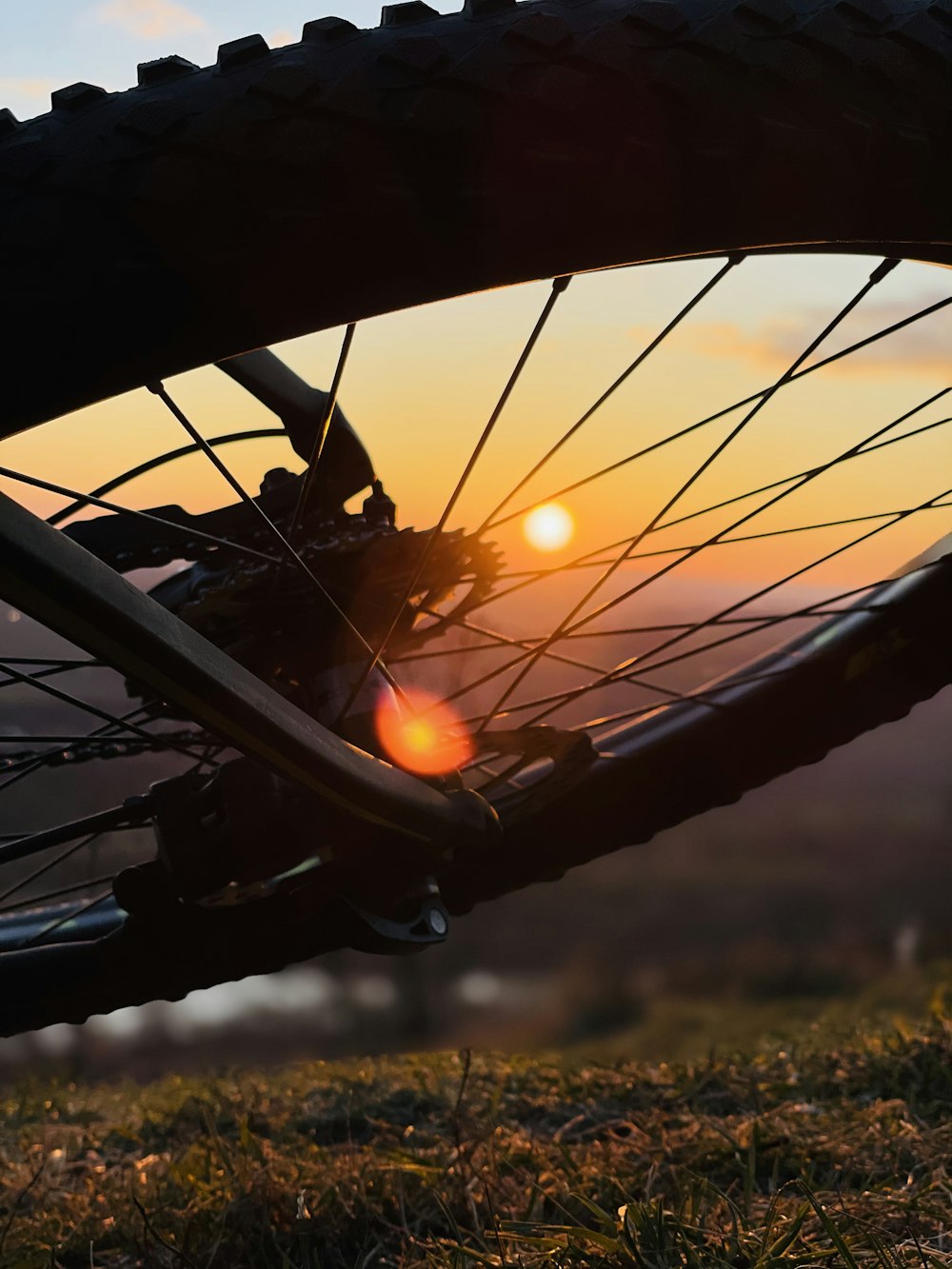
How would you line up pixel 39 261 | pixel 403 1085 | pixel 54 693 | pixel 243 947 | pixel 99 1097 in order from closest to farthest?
1. pixel 39 261
2. pixel 54 693
3. pixel 243 947
4. pixel 403 1085
5. pixel 99 1097

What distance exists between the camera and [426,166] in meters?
0.84

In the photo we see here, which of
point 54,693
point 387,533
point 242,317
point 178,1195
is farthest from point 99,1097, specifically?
point 242,317

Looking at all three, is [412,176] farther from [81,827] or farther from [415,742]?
[81,827]

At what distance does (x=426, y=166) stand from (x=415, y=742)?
0.67m

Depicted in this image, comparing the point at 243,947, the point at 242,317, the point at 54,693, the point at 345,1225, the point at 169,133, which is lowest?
the point at 345,1225

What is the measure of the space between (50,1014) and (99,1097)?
146 centimetres

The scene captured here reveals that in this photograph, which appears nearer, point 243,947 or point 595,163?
point 595,163

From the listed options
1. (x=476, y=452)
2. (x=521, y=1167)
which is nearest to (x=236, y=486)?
(x=476, y=452)

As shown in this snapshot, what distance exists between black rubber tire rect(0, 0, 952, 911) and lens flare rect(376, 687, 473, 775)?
56 cm

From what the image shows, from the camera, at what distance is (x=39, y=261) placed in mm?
800

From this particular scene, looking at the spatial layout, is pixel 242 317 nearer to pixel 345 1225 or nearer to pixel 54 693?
pixel 54 693

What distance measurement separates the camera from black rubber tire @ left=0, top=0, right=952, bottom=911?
813 mm

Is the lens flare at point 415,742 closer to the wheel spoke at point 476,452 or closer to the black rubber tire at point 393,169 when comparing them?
the wheel spoke at point 476,452

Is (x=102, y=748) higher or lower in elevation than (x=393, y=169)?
lower
